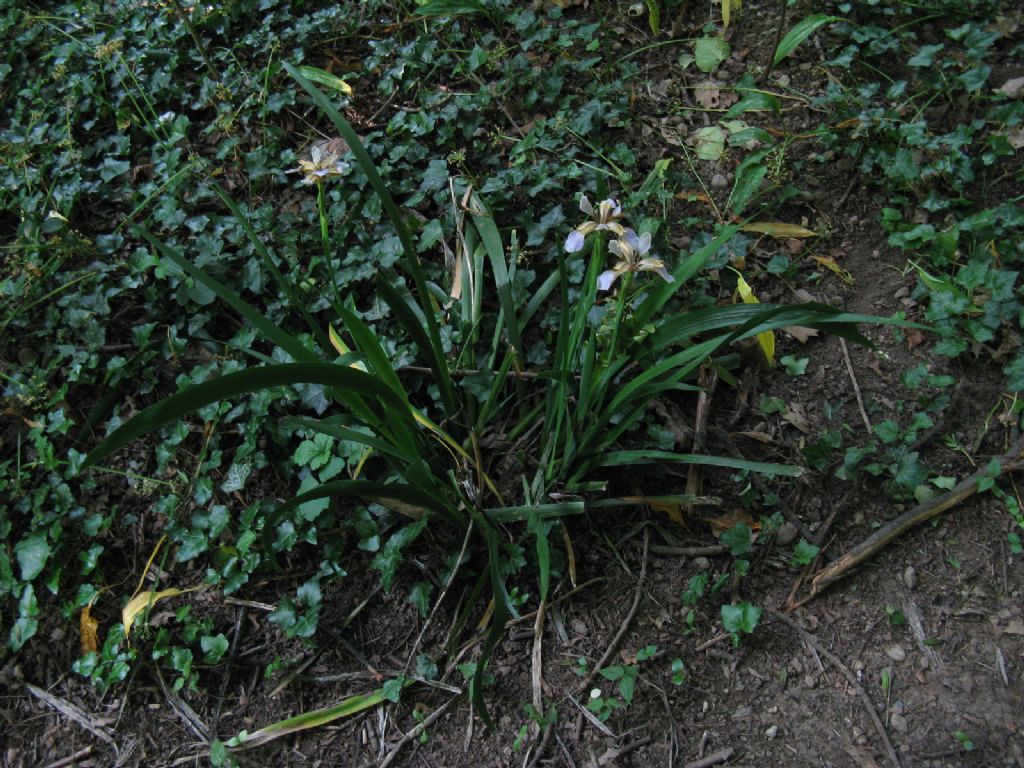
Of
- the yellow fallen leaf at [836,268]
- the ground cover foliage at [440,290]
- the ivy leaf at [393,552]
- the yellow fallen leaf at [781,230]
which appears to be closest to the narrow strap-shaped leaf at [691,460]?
the ground cover foliage at [440,290]

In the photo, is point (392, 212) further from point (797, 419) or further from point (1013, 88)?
point (1013, 88)

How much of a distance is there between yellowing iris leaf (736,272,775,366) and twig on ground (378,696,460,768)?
46.6 inches

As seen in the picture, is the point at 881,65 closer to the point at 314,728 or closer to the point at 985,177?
the point at 985,177

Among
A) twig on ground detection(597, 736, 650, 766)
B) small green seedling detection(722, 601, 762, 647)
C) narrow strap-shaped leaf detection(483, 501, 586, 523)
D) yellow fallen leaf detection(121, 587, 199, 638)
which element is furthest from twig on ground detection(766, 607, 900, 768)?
yellow fallen leaf detection(121, 587, 199, 638)

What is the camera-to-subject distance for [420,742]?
5.61 feet

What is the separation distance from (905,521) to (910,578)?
13cm

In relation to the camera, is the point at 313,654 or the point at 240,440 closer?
the point at 313,654

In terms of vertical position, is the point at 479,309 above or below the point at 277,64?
below

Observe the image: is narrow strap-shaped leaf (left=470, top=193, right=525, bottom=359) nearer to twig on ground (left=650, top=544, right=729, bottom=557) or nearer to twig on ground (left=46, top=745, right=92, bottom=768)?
twig on ground (left=650, top=544, right=729, bottom=557)

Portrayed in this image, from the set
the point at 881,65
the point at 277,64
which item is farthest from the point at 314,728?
the point at 881,65

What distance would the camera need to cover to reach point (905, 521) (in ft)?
5.92

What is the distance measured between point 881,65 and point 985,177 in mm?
553

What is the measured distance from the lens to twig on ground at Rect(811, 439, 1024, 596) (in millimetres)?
1773

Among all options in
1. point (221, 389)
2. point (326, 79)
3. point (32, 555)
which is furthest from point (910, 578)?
point (326, 79)
